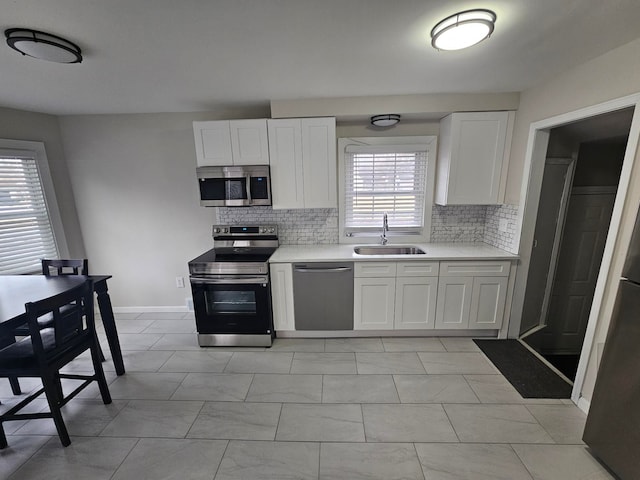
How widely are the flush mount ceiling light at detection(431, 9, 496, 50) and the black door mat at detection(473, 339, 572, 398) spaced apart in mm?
2482

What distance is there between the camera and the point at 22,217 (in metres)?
2.87

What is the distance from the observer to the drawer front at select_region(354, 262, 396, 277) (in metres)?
2.70

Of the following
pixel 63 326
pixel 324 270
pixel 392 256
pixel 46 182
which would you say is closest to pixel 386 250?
pixel 392 256

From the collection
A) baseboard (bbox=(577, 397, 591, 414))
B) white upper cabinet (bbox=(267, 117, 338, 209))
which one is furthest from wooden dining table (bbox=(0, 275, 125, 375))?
baseboard (bbox=(577, 397, 591, 414))

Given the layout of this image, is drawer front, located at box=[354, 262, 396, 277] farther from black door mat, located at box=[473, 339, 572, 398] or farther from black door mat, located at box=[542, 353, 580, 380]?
black door mat, located at box=[542, 353, 580, 380]

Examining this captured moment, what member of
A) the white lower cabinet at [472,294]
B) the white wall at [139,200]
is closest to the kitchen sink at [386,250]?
the white lower cabinet at [472,294]

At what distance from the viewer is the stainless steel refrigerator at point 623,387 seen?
138 cm

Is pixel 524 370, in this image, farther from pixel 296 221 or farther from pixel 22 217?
pixel 22 217

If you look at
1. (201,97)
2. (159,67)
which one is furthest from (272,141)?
(159,67)

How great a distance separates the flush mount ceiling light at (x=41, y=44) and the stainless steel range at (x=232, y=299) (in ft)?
5.58

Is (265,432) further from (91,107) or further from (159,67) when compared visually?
(91,107)

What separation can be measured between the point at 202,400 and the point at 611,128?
415 cm

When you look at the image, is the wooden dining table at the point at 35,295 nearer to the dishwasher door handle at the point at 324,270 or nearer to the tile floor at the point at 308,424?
the tile floor at the point at 308,424

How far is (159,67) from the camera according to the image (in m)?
1.86
